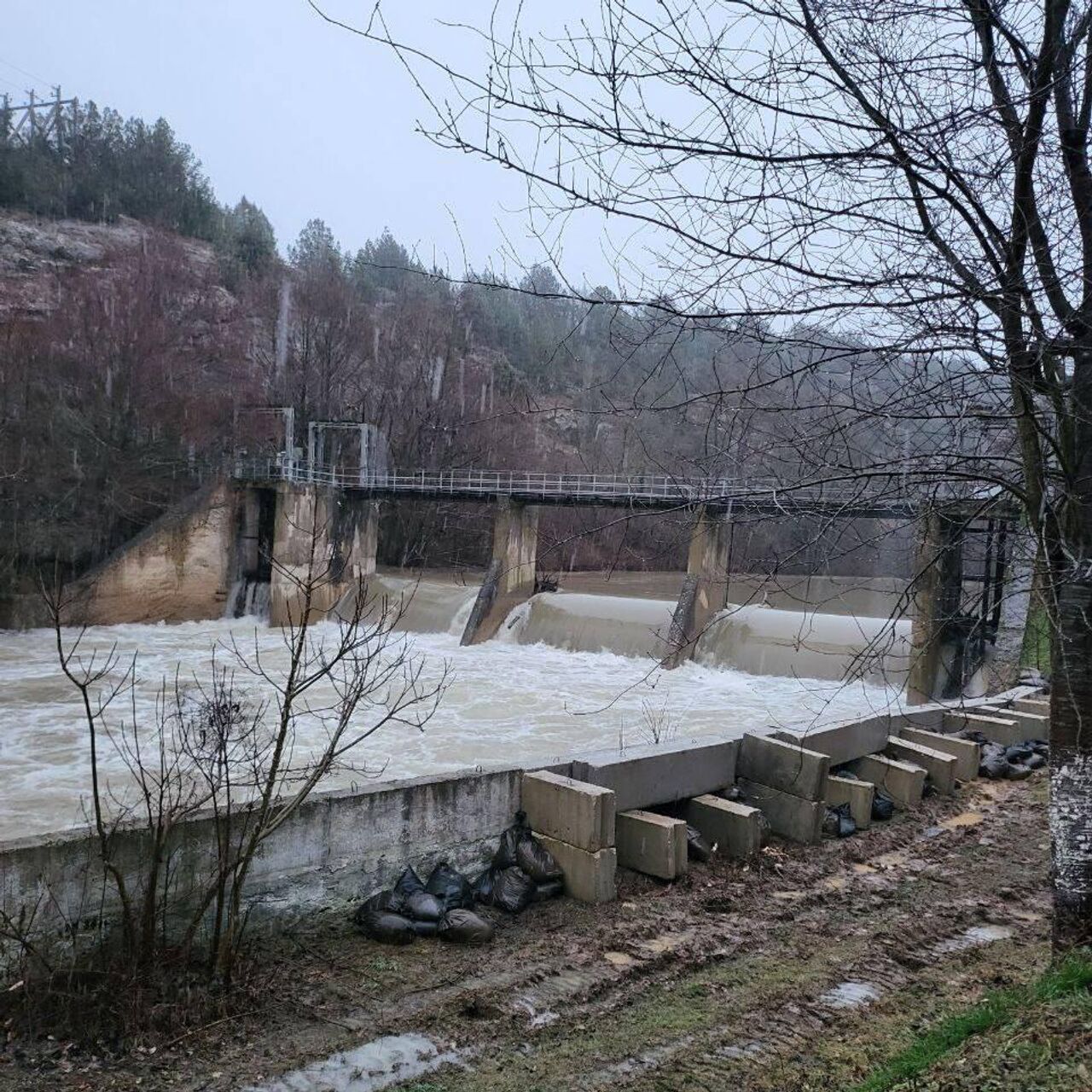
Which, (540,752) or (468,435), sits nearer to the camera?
(540,752)

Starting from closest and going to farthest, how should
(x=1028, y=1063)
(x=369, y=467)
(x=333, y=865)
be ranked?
(x=1028, y=1063) < (x=333, y=865) < (x=369, y=467)

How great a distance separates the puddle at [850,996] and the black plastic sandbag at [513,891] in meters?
2.09

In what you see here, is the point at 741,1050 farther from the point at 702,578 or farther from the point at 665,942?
the point at 702,578

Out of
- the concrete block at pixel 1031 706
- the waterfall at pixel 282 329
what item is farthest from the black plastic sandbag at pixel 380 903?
the waterfall at pixel 282 329

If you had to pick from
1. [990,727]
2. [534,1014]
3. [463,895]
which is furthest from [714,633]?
[534,1014]

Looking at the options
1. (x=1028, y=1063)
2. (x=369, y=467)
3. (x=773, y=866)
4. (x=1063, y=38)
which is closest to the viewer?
(x=1028, y=1063)

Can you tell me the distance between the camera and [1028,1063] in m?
3.12

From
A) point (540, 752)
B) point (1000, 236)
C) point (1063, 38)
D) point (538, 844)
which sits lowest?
point (540, 752)

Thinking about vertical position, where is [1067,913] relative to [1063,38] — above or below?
below

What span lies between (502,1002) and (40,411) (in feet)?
84.2

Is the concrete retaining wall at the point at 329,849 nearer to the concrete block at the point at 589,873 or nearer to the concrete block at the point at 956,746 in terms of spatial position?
the concrete block at the point at 589,873

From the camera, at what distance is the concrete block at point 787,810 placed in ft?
25.8

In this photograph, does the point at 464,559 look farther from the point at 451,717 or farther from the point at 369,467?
the point at 451,717

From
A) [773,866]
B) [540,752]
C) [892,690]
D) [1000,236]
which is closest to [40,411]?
[540,752]
